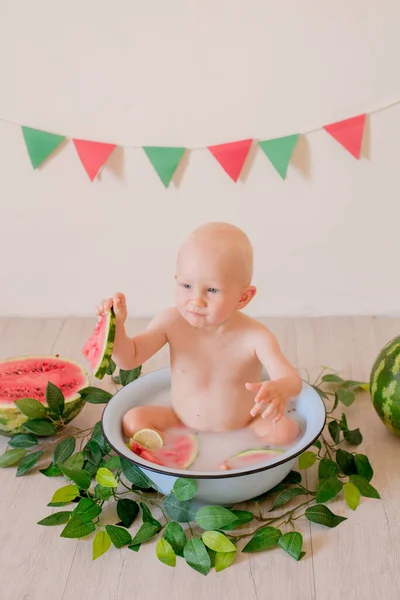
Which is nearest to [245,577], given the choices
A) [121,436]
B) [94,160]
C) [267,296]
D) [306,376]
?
[121,436]

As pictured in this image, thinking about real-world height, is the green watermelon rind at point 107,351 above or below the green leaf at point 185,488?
above

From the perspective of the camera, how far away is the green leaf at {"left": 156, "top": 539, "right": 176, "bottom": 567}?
140 centimetres

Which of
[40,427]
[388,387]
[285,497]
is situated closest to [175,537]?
[285,497]

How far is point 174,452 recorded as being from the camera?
159 cm

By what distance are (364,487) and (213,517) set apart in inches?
13.4

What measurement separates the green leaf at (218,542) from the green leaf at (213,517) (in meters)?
0.02

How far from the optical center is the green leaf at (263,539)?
142 centimetres

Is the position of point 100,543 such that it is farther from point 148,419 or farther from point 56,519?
point 148,419

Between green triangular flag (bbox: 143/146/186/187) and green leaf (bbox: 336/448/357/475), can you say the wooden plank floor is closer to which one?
green leaf (bbox: 336/448/357/475)

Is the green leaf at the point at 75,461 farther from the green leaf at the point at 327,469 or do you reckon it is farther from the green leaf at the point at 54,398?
the green leaf at the point at 327,469

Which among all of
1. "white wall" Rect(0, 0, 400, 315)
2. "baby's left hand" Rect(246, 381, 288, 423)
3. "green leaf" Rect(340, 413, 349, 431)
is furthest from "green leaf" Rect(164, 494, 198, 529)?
"white wall" Rect(0, 0, 400, 315)

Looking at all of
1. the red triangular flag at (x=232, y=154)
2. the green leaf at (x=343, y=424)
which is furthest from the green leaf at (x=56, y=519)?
the red triangular flag at (x=232, y=154)

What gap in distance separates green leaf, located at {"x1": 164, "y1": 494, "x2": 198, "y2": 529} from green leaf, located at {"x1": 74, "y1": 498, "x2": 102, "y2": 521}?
0.14m

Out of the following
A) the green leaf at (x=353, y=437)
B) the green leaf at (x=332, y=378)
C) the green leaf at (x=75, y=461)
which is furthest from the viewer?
the green leaf at (x=332, y=378)
